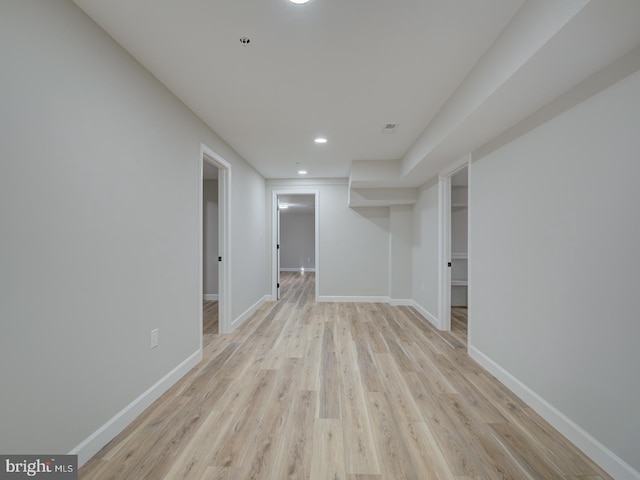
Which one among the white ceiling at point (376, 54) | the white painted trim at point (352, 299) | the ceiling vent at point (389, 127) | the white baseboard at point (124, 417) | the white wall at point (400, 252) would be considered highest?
the ceiling vent at point (389, 127)

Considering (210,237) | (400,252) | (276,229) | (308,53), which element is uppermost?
(308,53)

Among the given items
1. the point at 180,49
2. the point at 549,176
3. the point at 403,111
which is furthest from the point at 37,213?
the point at 549,176

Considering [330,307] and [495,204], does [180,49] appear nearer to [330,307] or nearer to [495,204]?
[495,204]

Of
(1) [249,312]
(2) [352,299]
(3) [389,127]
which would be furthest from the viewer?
(2) [352,299]

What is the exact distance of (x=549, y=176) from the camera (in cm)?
181

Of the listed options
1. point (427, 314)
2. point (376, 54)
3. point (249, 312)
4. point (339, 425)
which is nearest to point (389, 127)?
point (376, 54)

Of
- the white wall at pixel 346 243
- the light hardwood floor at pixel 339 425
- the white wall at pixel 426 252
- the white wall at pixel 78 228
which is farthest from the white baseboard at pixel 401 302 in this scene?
the white wall at pixel 78 228

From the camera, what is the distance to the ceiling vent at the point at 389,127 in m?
2.88

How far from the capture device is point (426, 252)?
4.37m

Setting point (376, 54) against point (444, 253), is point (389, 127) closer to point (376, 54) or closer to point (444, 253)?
point (376, 54)

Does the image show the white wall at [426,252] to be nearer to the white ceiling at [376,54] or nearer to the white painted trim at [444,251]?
the white painted trim at [444,251]

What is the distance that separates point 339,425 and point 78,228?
1892 millimetres

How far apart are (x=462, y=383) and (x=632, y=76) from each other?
2.24 meters

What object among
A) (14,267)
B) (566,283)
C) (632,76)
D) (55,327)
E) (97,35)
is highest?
(97,35)
